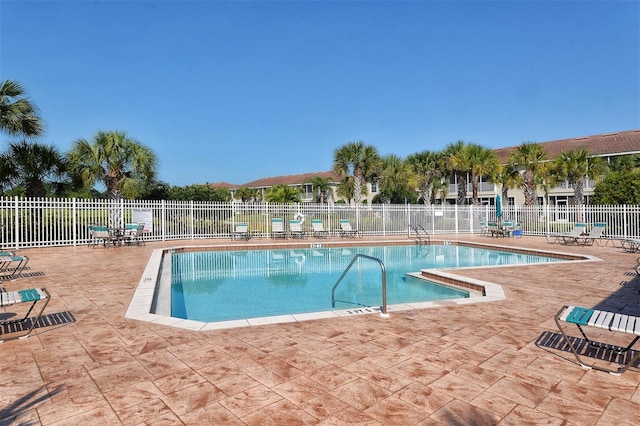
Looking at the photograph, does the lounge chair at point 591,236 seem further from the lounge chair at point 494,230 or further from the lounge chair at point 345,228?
the lounge chair at point 345,228

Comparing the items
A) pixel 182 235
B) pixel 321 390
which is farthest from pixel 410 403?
pixel 182 235

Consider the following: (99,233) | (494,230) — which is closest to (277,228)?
(99,233)

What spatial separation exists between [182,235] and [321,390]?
15.7m

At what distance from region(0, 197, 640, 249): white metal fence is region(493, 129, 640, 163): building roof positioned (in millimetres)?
10545

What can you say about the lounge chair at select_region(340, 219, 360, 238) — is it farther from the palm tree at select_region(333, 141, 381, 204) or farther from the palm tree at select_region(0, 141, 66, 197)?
the palm tree at select_region(0, 141, 66, 197)

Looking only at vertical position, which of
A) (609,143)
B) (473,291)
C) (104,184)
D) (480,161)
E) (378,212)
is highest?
(609,143)

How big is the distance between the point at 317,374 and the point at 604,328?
94.6 inches

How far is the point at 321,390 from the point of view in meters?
2.90

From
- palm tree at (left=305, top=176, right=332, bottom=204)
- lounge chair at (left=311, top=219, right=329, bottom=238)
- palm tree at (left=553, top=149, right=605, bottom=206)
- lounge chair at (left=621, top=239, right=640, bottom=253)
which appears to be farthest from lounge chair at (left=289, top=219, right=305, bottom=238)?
palm tree at (left=305, top=176, right=332, bottom=204)

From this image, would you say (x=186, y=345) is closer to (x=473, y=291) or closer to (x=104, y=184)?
(x=473, y=291)

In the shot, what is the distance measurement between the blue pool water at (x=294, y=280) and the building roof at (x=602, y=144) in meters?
20.8

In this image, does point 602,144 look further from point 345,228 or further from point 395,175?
point 345,228

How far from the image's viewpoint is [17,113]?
12.6 m

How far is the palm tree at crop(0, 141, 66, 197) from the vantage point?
14969 mm
